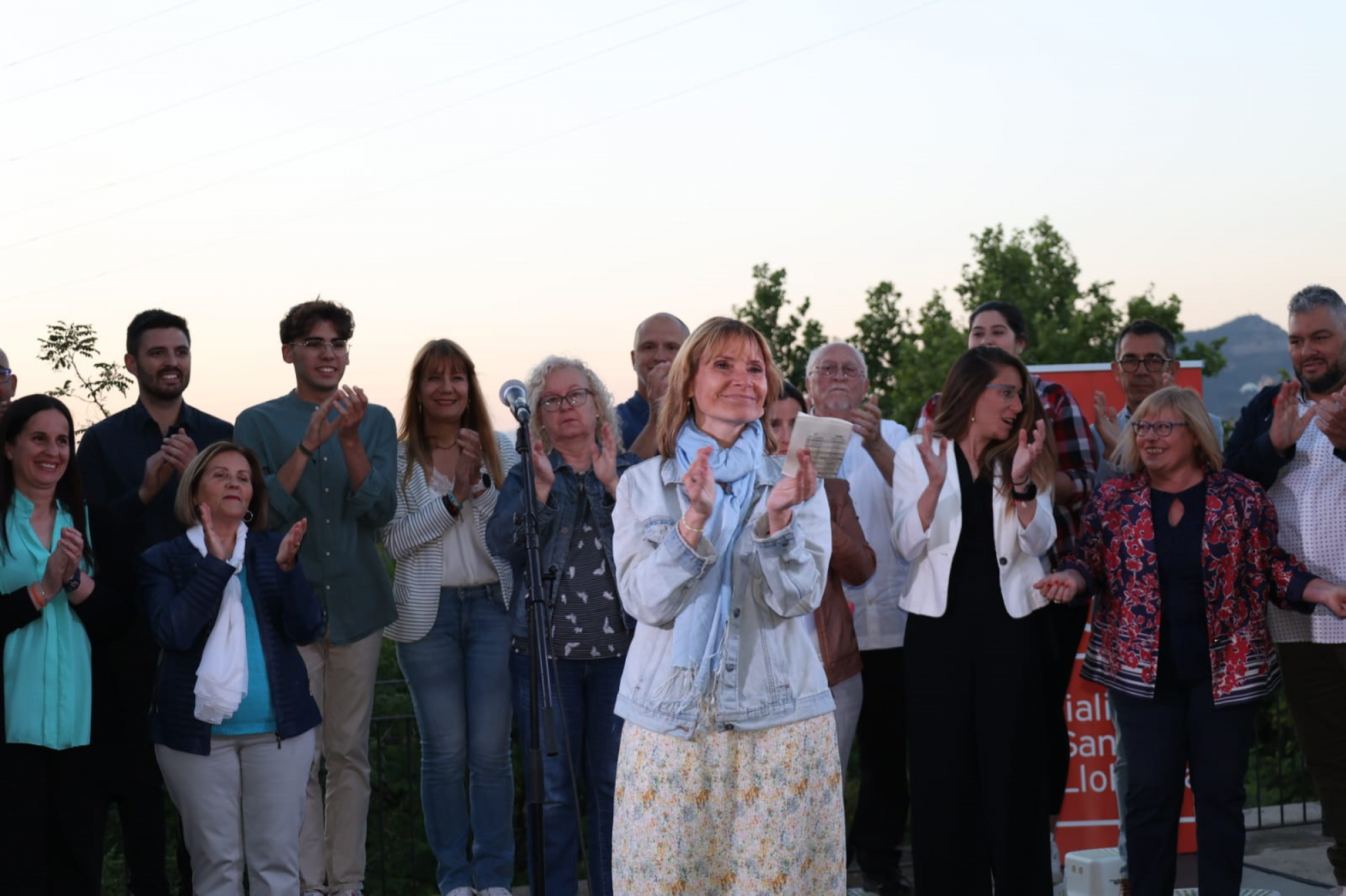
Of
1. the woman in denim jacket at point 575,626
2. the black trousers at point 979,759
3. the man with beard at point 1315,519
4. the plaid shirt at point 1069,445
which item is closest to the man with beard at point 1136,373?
the plaid shirt at point 1069,445

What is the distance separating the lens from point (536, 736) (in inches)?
153

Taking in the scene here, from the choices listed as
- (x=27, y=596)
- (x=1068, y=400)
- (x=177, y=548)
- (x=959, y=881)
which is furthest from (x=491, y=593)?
(x=1068, y=400)

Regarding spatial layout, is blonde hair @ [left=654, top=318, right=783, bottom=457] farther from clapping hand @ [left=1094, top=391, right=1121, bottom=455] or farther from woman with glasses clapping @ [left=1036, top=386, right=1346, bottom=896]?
clapping hand @ [left=1094, top=391, right=1121, bottom=455]

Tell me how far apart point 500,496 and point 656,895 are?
204cm

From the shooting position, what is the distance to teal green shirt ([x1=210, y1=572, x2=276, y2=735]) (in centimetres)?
470

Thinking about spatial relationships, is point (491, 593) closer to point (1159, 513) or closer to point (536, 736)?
point (536, 736)

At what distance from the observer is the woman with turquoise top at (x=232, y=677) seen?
4629 mm

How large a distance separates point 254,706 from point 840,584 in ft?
7.38

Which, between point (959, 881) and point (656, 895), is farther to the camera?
point (959, 881)

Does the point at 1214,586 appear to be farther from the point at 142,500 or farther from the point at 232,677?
the point at 142,500

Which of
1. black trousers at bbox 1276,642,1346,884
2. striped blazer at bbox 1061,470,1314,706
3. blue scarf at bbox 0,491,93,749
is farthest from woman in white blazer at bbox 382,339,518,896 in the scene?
black trousers at bbox 1276,642,1346,884

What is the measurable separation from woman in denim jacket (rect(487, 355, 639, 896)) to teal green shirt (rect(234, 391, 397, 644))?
667 millimetres

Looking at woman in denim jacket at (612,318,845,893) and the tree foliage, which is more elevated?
the tree foliage

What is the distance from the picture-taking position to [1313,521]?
5336mm
